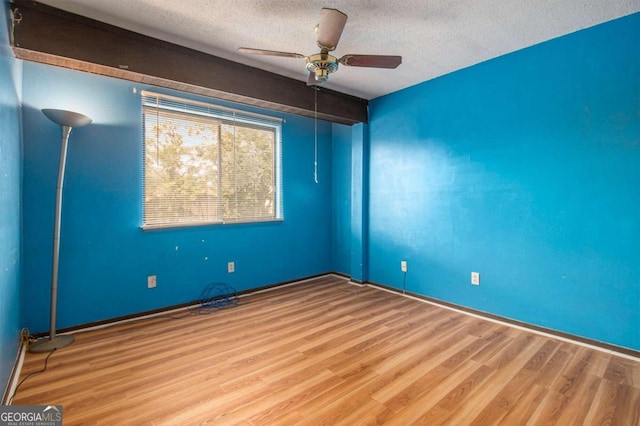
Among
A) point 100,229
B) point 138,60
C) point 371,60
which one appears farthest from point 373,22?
point 100,229

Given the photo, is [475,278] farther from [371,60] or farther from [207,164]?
[207,164]

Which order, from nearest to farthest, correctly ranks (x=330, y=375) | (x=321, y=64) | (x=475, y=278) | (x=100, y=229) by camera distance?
(x=330, y=375)
(x=321, y=64)
(x=100, y=229)
(x=475, y=278)

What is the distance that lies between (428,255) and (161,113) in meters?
3.26

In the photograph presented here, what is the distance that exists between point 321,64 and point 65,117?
1947 mm

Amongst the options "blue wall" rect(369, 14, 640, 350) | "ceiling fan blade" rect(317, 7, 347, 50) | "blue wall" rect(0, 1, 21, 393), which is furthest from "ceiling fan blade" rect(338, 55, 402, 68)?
"blue wall" rect(0, 1, 21, 393)

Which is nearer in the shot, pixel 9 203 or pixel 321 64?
pixel 9 203

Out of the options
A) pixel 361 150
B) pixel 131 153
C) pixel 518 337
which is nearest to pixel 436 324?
pixel 518 337

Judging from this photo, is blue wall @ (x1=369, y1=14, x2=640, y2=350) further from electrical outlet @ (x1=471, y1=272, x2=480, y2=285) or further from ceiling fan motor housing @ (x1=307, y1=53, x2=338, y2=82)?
ceiling fan motor housing @ (x1=307, y1=53, x2=338, y2=82)

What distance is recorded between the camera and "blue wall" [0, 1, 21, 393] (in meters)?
1.67

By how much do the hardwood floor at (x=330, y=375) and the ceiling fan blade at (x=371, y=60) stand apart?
2.15m

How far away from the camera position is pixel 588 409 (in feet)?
5.56

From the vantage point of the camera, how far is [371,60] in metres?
2.11

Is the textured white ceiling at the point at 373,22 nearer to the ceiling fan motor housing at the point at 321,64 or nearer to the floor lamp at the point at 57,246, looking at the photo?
the ceiling fan motor housing at the point at 321,64

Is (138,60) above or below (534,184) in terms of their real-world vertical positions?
above
